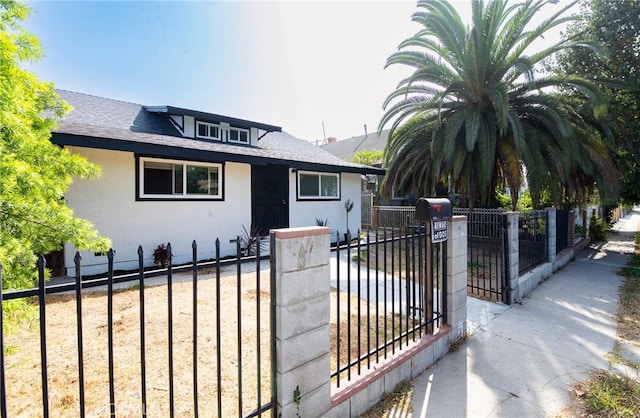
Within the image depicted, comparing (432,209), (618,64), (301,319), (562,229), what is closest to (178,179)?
(432,209)

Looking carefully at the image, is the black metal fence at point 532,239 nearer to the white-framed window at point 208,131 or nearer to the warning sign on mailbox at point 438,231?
the warning sign on mailbox at point 438,231

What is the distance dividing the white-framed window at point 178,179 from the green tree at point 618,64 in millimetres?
11168

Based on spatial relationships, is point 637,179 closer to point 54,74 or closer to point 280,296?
point 280,296

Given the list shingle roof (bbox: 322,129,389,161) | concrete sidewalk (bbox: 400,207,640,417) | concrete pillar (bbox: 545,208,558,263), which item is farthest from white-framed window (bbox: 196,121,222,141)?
shingle roof (bbox: 322,129,389,161)

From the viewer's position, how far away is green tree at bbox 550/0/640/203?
9398 mm

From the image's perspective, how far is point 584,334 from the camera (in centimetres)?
420

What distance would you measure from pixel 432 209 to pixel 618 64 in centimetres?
1116

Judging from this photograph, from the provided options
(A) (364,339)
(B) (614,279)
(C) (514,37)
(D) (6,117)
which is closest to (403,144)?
(C) (514,37)

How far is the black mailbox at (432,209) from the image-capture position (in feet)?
11.9

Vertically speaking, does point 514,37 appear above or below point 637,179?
above

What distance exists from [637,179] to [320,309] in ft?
46.0

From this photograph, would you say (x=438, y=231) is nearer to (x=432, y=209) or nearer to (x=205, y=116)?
(x=432, y=209)

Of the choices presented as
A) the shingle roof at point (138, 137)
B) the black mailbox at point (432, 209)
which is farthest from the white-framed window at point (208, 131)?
the black mailbox at point (432, 209)

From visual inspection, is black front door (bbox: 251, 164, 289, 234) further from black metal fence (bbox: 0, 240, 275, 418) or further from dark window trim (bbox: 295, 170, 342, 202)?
black metal fence (bbox: 0, 240, 275, 418)
